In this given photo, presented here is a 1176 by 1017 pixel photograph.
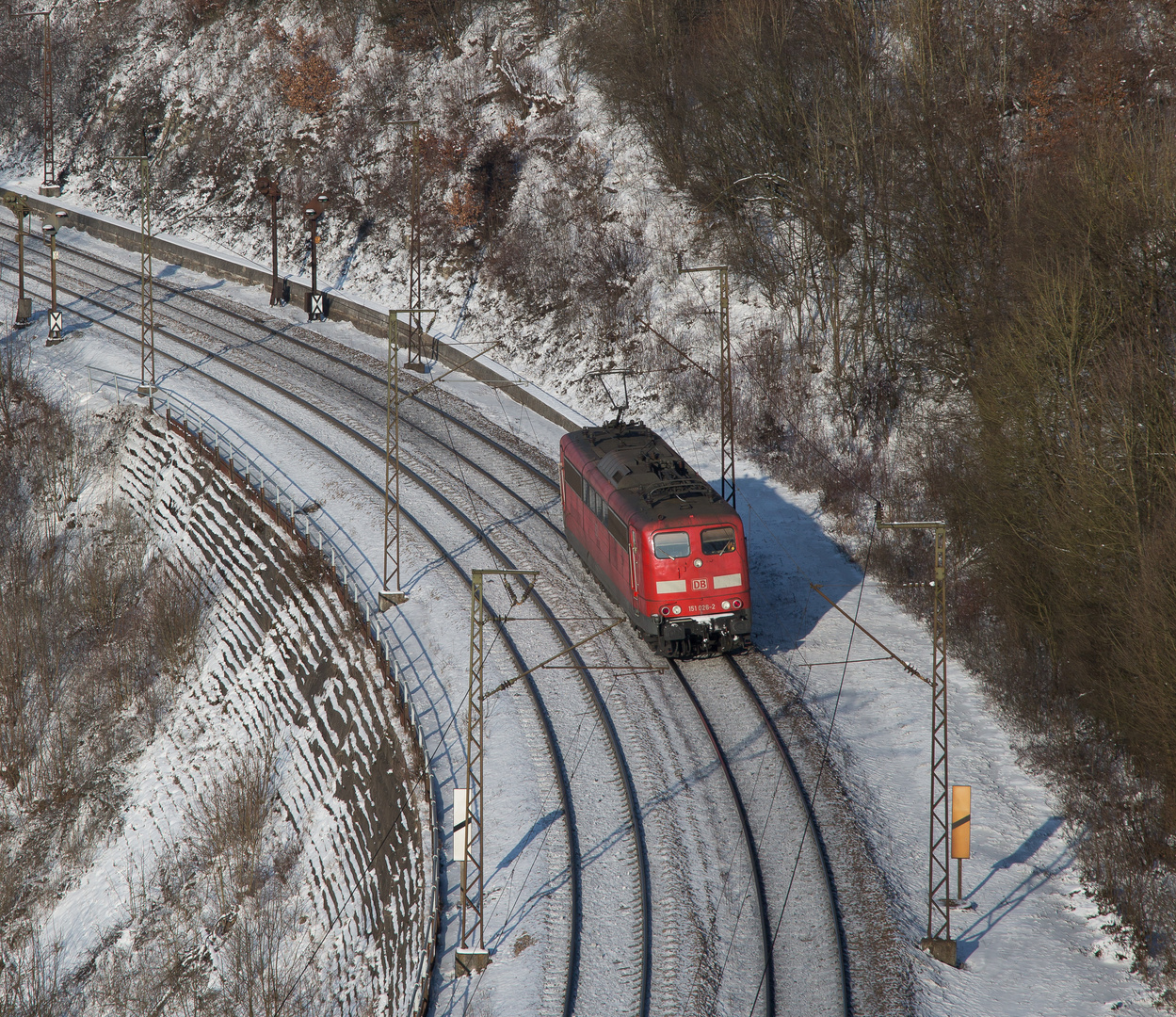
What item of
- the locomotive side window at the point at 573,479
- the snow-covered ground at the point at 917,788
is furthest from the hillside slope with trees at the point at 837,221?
the locomotive side window at the point at 573,479

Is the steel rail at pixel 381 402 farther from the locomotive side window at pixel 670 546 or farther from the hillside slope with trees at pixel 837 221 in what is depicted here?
the locomotive side window at pixel 670 546

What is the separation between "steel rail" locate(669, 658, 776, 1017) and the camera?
1570cm

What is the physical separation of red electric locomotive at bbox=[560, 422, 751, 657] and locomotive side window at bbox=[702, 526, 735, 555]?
0.02 meters

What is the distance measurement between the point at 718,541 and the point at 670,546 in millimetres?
1045

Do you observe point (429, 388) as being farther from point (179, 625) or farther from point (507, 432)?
point (179, 625)

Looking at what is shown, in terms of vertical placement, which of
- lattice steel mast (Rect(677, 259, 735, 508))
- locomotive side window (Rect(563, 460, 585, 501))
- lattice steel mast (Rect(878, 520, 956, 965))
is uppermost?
lattice steel mast (Rect(677, 259, 735, 508))

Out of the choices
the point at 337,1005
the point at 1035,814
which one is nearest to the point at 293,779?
the point at 337,1005

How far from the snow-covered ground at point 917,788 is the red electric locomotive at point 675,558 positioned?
273 cm

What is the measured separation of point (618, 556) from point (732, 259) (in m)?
19.8

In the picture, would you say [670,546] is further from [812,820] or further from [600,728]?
[812,820]

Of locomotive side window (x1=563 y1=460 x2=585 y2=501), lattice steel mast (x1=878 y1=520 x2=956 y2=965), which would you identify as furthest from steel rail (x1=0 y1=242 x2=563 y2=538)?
lattice steel mast (x1=878 y1=520 x2=956 y2=965)

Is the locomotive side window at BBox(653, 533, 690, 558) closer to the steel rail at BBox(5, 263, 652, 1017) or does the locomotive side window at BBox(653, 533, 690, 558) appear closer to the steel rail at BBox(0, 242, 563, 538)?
the steel rail at BBox(5, 263, 652, 1017)

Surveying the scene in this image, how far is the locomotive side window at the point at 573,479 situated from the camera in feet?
87.0

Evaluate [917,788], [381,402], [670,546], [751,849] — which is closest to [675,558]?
[670,546]
